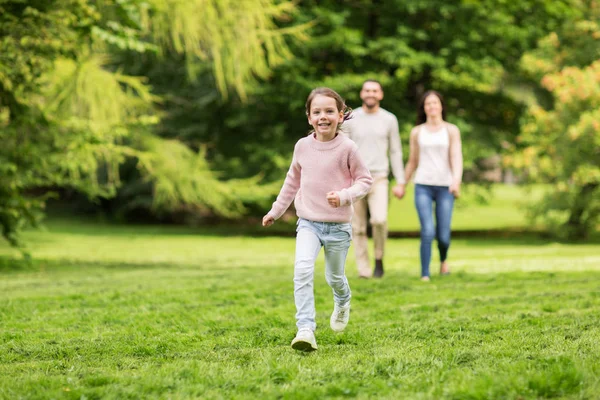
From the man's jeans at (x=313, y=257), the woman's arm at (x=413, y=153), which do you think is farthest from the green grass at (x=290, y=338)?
the woman's arm at (x=413, y=153)

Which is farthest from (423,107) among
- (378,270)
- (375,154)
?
(378,270)

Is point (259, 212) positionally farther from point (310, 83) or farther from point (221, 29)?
point (221, 29)

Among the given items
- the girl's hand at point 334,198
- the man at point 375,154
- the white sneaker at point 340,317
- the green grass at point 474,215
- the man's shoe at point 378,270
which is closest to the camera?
the girl's hand at point 334,198

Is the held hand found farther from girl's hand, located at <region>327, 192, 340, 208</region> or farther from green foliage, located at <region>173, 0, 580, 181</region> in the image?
green foliage, located at <region>173, 0, 580, 181</region>

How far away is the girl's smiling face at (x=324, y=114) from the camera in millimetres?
5391

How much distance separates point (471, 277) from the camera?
31.3ft

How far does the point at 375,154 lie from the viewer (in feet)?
29.8

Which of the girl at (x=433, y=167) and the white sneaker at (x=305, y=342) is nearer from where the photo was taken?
the white sneaker at (x=305, y=342)

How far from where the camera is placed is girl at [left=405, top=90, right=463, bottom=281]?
30.1 feet

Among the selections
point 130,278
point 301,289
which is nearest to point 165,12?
point 130,278

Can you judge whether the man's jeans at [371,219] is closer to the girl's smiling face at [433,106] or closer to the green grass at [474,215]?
the girl's smiling face at [433,106]

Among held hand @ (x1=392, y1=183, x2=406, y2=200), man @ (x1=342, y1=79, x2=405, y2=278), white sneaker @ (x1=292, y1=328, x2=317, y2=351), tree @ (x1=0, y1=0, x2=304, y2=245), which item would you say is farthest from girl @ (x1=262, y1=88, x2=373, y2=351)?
tree @ (x1=0, y1=0, x2=304, y2=245)

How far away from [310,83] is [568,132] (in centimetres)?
678

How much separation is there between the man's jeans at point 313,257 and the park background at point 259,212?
32cm
